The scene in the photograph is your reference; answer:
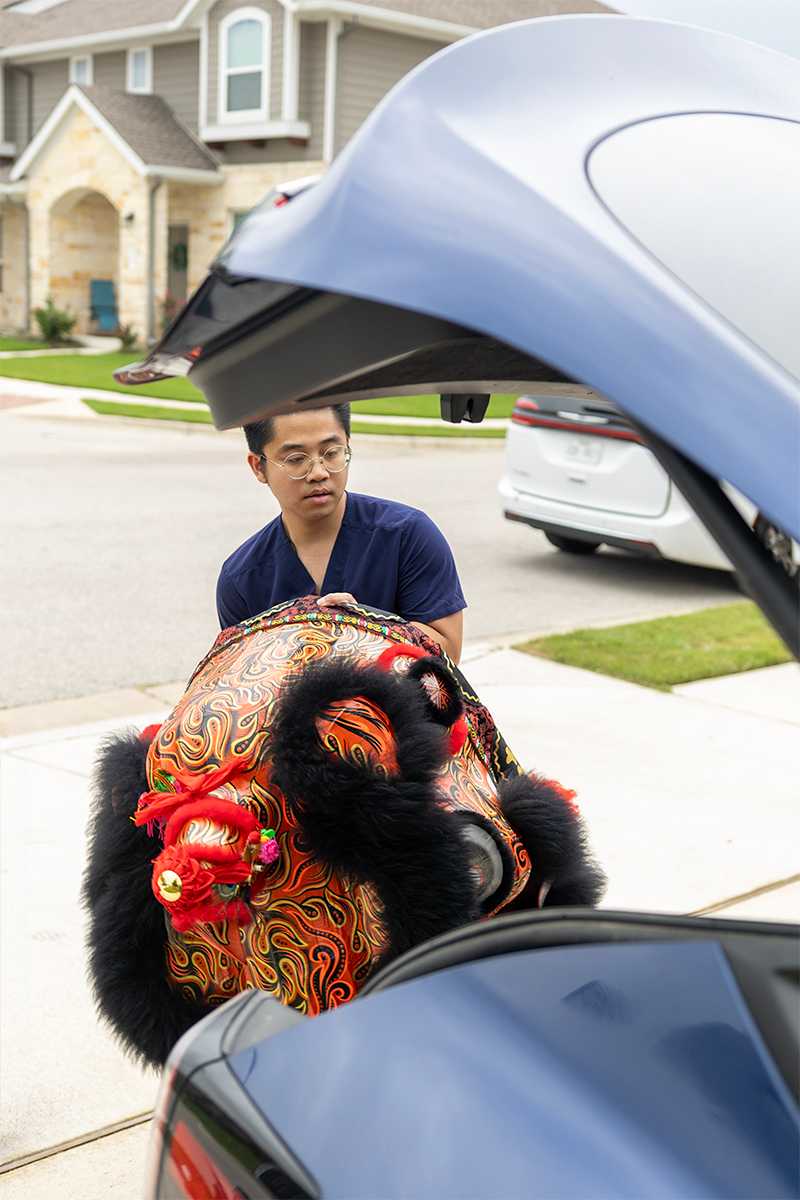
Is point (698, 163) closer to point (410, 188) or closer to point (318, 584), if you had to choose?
point (410, 188)

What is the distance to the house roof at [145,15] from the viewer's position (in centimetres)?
2792

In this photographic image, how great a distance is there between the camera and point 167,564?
28.7 feet

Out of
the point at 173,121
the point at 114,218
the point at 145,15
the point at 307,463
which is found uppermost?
the point at 145,15

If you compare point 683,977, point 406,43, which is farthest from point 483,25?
point 683,977

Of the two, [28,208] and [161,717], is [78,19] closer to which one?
[28,208]

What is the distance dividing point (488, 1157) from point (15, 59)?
1473 inches

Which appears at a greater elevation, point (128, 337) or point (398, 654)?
point (398, 654)

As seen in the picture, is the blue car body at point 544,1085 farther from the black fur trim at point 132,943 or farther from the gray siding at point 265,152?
the gray siding at point 265,152

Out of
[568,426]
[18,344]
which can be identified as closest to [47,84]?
[18,344]

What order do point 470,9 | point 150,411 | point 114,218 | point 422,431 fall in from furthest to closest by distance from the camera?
point 114,218 < point 470,9 < point 150,411 < point 422,431

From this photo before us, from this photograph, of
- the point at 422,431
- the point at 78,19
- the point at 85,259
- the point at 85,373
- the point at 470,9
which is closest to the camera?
the point at 422,431

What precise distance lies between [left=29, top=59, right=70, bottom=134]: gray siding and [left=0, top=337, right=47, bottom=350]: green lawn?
252 inches

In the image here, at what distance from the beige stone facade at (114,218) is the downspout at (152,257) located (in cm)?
2

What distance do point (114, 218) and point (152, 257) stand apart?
4487 mm
